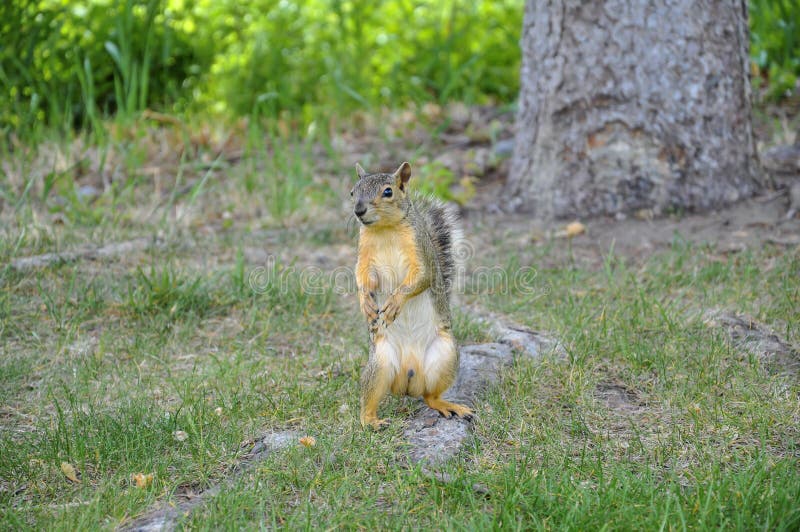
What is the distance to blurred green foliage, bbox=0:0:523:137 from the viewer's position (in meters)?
6.65

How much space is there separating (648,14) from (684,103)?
0.53 m

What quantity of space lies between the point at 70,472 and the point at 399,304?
3.90ft

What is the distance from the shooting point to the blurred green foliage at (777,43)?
6750mm

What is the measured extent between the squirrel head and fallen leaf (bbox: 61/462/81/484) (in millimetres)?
1222

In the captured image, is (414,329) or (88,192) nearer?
(414,329)

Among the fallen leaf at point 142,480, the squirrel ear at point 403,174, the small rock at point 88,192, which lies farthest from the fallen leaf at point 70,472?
the small rock at point 88,192

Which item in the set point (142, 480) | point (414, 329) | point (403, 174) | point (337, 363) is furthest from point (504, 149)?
point (142, 480)

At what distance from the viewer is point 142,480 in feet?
8.93

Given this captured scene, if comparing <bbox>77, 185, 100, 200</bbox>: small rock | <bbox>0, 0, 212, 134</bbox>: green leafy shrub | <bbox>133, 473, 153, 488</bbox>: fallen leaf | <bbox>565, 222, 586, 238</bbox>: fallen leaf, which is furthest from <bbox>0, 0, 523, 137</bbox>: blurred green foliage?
<bbox>133, 473, 153, 488</bbox>: fallen leaf

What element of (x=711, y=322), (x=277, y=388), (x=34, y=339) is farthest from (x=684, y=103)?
(x=34, y=339)

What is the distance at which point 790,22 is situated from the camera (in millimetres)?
6805

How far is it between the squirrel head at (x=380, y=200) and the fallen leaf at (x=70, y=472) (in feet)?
4.01

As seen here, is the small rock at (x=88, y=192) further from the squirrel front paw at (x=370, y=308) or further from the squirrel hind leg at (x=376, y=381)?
the squirrel hind leg at (x=376, y=381)

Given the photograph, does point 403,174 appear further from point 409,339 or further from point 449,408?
point 449,408
